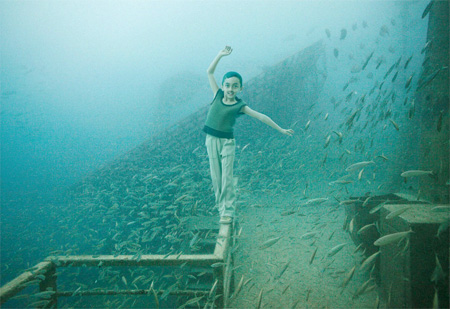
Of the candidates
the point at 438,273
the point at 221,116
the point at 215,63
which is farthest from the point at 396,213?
the point at 215,63

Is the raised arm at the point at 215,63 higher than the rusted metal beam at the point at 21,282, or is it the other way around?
the raised arm at the point at 215,63

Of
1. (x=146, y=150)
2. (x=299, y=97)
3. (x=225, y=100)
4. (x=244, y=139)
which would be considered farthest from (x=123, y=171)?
(x=299, y=97)

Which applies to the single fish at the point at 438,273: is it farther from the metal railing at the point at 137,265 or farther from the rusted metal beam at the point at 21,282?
the rusted metal beam at the point at 21,282

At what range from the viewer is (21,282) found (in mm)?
2215

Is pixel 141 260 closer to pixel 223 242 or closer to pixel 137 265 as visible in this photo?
pixel 137 265

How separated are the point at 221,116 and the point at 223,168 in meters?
0.74

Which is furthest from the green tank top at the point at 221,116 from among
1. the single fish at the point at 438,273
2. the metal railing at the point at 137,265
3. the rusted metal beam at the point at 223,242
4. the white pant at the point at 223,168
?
the single fish at the point at 438,273

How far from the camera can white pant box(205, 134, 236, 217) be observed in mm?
3238

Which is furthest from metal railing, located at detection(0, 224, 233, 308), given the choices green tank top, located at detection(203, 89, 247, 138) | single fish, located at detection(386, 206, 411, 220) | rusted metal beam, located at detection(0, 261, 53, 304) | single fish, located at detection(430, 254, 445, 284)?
single fish, located at detection(430, 254, 445, 284)

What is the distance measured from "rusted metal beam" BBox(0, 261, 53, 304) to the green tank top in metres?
2.55

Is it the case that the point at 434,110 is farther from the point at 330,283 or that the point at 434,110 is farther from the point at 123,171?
the point at 123,171

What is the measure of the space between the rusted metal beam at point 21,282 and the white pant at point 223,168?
7.30ft

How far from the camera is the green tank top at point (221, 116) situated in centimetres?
313

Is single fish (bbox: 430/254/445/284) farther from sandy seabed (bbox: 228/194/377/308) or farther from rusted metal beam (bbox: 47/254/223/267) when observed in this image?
rusted metal beam (bbox: 47/254/223/267)
